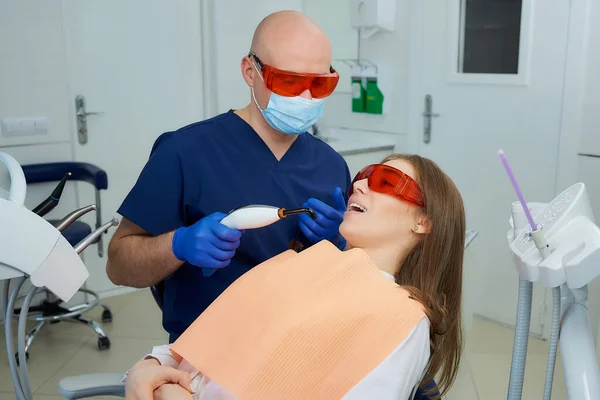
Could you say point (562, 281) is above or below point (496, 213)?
above

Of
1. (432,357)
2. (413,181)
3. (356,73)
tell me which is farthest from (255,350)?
(356,73)

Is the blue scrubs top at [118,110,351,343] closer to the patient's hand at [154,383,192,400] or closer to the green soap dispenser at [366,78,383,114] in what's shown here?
the patient's hand at [154,383,192,400]

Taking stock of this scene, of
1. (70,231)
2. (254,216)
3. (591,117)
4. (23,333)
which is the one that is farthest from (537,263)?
(70,231)

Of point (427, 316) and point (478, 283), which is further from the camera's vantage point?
point (478, 283)

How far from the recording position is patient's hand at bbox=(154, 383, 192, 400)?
115 centimetres

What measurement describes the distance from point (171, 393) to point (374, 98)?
2.93 metres

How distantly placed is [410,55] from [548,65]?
0.85 m

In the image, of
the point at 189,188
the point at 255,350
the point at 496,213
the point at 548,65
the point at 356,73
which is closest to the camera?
the point at 255,350

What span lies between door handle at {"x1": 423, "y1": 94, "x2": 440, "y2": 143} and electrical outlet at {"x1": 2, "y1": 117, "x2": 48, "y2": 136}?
6.90 ft

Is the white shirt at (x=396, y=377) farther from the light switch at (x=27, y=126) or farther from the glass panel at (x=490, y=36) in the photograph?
the light switch at (x=27, y=126)

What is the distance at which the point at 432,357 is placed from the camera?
133cm

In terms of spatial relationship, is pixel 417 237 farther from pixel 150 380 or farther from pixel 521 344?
pixel 150 380

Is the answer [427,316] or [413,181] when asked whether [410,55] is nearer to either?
[413,181]

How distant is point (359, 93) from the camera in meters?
3.89
